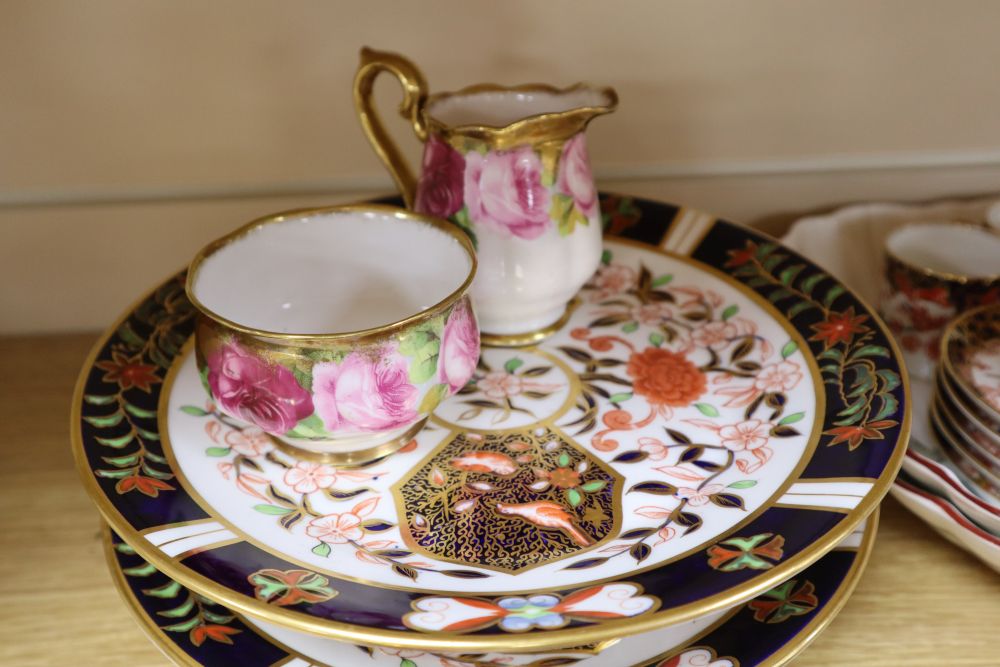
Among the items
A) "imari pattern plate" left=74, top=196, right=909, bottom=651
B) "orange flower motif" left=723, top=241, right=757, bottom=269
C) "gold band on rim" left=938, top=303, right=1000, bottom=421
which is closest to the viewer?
"imari pattern plate" left=74, top=196, right=909, bottom=651

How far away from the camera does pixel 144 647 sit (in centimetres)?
44

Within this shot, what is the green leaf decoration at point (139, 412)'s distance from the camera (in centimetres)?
47

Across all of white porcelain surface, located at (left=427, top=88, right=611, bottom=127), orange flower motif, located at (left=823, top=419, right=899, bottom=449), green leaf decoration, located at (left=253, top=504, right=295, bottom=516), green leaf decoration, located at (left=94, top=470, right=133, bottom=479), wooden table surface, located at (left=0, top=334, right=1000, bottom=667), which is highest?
white porcelain surface, located at (left=427, top=88, right=611, bottom=127)

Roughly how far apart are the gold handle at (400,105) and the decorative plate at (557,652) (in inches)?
10.3

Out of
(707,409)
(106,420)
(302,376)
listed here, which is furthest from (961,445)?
(106,420)

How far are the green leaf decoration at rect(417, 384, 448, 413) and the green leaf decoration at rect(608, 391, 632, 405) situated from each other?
11cm

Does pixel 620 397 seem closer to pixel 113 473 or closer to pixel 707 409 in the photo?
pixel 707 409

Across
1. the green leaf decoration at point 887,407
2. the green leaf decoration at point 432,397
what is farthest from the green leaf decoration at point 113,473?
the green leaf decoration at point 887,407

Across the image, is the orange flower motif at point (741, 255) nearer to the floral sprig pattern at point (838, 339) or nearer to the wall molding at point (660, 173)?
the floral sprig pattern at point (838, 339)

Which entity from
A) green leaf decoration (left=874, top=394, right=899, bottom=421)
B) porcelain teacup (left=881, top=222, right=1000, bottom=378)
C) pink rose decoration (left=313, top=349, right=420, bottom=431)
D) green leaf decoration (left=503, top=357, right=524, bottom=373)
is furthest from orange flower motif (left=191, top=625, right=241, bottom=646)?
Answer: porcelain teacup (left=881, top=222, right=1000, bottom=378)

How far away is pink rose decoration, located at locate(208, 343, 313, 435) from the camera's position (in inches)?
16.0

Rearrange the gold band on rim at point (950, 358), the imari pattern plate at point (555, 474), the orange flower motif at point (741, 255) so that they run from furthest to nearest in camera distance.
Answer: the orange flower motif at point (741, 255), the gold band on rim at point (950, 358), the imari pattern plate at point (555, 474)

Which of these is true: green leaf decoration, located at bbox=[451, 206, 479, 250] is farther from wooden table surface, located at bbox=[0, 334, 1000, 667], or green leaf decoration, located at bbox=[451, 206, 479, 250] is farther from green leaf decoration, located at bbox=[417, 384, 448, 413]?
wooden table surface, located at bbox=[0, 334, 1000, 667]

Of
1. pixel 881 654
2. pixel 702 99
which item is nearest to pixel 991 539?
pixel 881 654
